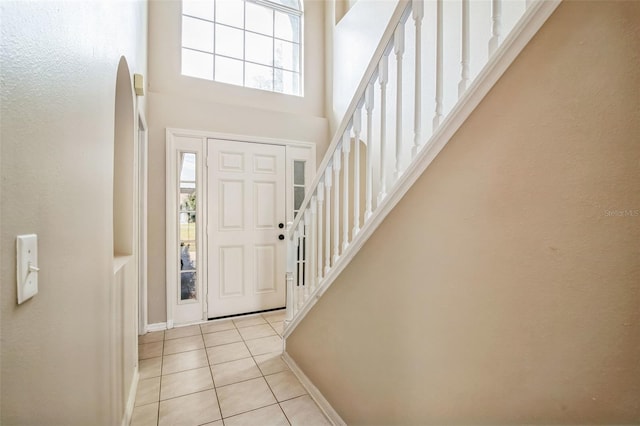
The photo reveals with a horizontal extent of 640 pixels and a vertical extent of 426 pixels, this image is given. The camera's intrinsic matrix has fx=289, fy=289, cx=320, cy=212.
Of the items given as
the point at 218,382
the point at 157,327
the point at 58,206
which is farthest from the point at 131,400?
the point at 58,206

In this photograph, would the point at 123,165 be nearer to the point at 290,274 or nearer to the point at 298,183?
the point at 290,274

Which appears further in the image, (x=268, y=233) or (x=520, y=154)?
(x=268, y=233)

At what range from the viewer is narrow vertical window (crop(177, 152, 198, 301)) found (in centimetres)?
302

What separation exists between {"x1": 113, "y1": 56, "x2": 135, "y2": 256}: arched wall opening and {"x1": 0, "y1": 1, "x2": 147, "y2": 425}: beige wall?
0.56 metres

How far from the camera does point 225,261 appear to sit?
319 cm

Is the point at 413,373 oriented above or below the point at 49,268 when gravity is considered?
below

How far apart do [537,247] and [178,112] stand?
127 inches

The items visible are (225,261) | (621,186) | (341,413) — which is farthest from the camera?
(225,261)

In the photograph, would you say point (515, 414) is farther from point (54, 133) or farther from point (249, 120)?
point (249, 120)

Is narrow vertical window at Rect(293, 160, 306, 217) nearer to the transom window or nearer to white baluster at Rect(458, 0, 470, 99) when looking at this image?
the transom window

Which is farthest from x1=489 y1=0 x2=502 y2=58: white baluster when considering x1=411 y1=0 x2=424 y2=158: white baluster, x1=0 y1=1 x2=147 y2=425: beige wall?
x1=0 y1=1 x2=147 y2=425: beige wall

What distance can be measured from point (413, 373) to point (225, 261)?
97.9 inches

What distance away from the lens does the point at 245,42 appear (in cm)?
350

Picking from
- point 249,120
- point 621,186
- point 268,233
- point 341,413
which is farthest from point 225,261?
point 621,186
